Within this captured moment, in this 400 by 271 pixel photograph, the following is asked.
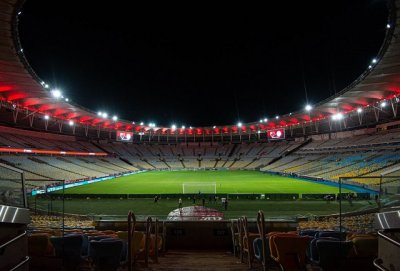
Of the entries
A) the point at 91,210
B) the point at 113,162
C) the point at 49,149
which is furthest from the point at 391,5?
the point at 113,162

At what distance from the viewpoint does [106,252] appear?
5.14 m

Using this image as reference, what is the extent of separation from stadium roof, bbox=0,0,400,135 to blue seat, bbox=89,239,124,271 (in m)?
16.0

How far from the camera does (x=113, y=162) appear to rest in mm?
58406

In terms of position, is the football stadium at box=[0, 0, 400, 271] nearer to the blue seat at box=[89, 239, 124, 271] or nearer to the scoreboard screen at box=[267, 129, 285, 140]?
the blue seat at box=[89, 239, 124, 271]

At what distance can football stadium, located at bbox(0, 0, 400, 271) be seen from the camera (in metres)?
5.36

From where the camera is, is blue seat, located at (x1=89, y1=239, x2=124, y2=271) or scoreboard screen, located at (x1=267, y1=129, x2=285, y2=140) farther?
scoreboard screen, located at (x1=267, y1=129, x2=285, y2=140)

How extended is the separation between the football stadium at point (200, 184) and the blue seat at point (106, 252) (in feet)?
0.06

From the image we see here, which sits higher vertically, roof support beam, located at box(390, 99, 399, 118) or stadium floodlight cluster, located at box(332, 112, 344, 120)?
stadium floodlight cluster, located at box(332, 112, 344, 120)

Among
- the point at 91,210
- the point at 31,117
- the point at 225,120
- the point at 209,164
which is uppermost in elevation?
the point at 225,120

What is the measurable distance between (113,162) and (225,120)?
161 ft

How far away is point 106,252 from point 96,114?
172 ft

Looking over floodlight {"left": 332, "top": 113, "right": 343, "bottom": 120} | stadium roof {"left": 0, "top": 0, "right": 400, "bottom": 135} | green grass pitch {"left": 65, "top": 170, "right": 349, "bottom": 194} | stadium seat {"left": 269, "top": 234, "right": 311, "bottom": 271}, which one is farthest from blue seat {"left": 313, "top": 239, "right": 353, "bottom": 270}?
floodlight {"left": 332, "top": 113, "right": 343, "bottom": 120}

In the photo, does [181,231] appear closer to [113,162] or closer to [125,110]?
[113,162]

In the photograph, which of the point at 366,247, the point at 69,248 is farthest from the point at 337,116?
the point at 69,248
